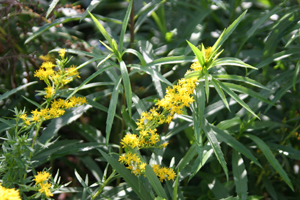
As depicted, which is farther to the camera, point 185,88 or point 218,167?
point 218,167

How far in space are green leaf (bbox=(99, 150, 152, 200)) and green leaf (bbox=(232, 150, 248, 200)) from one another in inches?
11.9

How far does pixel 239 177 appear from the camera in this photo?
101 cm

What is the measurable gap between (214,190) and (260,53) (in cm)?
66

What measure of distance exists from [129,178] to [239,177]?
41 centimetres

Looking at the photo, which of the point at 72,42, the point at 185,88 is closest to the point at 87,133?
the point at 72,42

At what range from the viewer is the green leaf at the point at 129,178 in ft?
2.61

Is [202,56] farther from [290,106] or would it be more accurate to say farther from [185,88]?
[290,106]

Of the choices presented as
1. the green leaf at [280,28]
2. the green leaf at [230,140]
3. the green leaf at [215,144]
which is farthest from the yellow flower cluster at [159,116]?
the green leaf at [280,28]

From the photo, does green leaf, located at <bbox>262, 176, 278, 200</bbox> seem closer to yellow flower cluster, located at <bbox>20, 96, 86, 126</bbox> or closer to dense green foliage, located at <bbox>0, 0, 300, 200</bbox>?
dense green foliage, located at <bbox>0, 0, 300, 200</bbox>

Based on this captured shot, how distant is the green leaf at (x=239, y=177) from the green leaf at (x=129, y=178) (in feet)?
0.99

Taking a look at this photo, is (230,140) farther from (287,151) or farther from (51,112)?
(51,112)

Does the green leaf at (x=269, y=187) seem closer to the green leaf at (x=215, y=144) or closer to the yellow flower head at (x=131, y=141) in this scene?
the green leaf at (x=215, y=144)

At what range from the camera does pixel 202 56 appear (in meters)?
0.72

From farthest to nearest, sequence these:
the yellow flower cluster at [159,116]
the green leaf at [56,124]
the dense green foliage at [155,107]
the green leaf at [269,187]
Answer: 1. the green leaf at [269,187]
2. the green leaf at [56,124]
3. the dense green foliage at [155,107]
4. the yellow flower cluster at [159,116]
